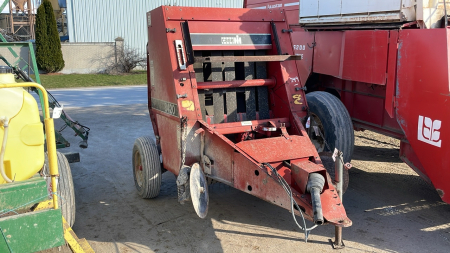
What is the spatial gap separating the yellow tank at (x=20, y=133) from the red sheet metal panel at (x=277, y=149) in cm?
185

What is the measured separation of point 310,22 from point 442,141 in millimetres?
3518

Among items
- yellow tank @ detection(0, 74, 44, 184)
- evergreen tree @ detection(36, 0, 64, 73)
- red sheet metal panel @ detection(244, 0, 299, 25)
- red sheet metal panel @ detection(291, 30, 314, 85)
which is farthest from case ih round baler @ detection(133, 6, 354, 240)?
evergreen tree @ detection(36, 0, 64, 73)

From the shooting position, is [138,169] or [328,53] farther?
[328,53]

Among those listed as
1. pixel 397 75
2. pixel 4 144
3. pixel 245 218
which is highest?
pixel 397 75

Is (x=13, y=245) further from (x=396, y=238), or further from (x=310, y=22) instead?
(x=310, y=22)

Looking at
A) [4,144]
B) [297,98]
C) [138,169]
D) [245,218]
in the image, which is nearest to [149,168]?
[138,169]

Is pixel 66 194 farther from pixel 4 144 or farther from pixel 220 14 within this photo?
pixel 220 14

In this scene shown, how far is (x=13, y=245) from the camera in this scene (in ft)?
9.84

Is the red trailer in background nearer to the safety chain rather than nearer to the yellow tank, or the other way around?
the safety chain

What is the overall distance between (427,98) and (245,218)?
2.31 metres

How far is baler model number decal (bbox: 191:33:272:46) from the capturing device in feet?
16.5

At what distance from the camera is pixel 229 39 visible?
516 cm

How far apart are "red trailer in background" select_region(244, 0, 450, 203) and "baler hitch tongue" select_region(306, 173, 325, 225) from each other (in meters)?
1.52

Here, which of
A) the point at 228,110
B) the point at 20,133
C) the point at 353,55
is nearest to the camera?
the point at 20,133
